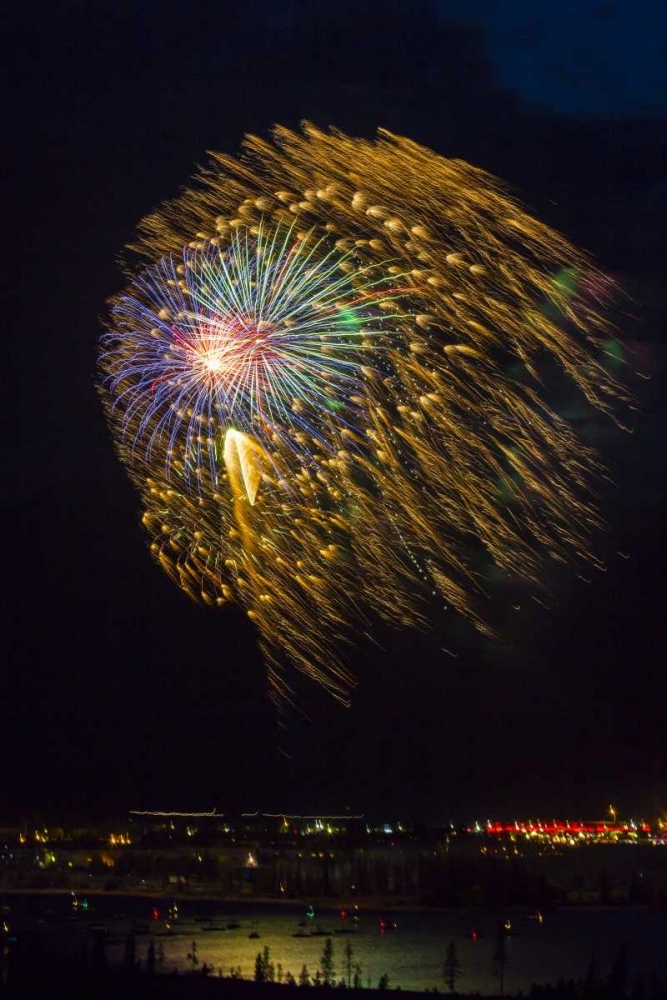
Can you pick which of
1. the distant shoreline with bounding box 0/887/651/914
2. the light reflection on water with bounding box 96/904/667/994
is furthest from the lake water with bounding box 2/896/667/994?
the distant shoreline with bounding box 0/887/651/914

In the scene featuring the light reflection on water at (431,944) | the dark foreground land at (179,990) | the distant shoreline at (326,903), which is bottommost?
the dark foreground land at (179,990)

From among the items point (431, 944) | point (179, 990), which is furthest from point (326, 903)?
point (179, 990)

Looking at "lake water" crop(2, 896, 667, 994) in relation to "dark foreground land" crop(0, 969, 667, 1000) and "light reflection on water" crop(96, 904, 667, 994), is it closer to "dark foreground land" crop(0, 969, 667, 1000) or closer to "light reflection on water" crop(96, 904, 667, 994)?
"light reflection on water" crop(96, 904, 667, 994)

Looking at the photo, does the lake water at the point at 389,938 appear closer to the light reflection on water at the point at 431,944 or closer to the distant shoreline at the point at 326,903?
the light reflection on water at the point at 431,944

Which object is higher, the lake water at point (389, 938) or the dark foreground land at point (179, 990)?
the lake water at point (389, 938)

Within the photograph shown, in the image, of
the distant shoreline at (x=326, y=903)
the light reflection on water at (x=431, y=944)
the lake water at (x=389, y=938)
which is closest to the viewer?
the light reflection on water at (x=431, y=944)

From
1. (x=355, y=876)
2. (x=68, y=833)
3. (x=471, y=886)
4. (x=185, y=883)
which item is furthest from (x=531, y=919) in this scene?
(x=68, y=833)

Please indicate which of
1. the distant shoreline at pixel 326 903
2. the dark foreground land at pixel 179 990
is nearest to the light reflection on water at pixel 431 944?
the distant shoreline at pixel 326 903

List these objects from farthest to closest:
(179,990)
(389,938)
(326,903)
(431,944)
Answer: (326,903)
(389,938)
(431,944)
(179,990)

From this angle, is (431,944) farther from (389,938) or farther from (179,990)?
→ (179,990)
